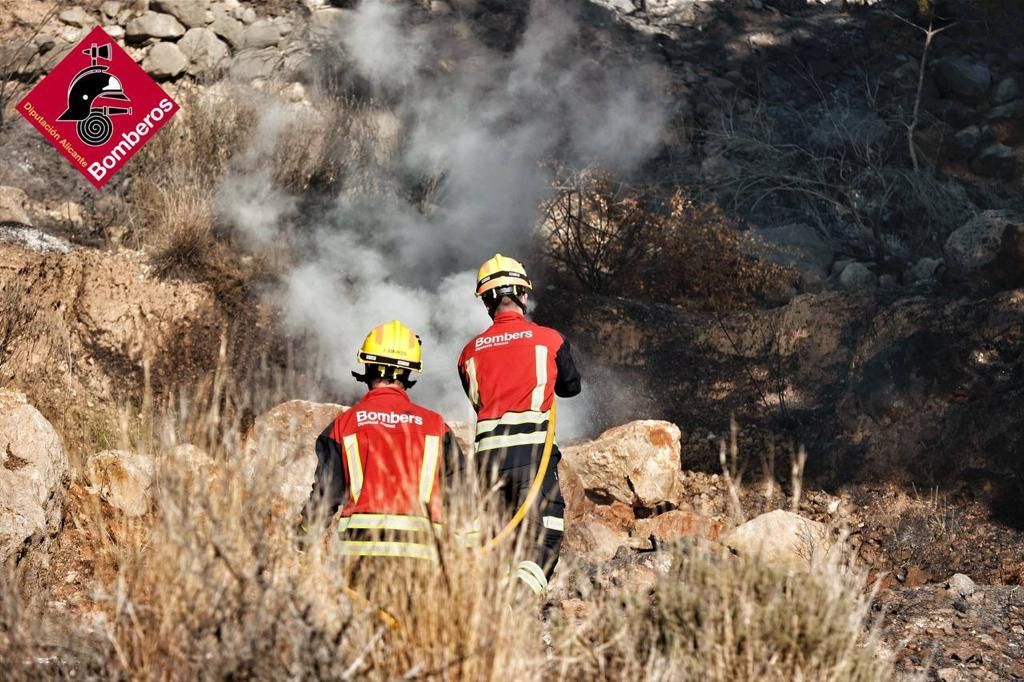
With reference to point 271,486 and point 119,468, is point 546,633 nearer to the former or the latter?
point 271,486

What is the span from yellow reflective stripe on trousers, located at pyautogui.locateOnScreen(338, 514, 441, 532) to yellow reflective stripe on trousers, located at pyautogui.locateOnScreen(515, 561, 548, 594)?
18.3 inches

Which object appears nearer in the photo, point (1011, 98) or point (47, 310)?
point (47, 310)

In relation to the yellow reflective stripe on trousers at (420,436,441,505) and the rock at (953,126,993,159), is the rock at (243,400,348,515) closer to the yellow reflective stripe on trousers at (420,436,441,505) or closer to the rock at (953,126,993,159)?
the yellow reflective stripe on trousers at (420,436,441,505)

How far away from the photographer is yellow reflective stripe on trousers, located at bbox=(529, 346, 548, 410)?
203 inches

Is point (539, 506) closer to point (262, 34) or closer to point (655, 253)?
point (655, 253)

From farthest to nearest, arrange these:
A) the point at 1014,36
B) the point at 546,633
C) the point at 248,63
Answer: the point at 1014,36, the point at 248,63, the point at 546,633

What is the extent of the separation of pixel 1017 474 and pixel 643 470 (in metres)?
2.56

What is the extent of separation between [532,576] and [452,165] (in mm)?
7851

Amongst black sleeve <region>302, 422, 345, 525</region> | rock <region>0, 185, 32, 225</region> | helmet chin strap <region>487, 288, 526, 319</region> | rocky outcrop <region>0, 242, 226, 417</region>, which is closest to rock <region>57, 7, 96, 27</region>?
rock <region>0, 185, 32, 225</region>

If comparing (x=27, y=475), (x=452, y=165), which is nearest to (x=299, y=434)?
(x=27, y=475)

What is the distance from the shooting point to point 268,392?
9.30 meters

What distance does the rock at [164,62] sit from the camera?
11969mm

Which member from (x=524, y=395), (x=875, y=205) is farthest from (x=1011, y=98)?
(x=524, y=395)

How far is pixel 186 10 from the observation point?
491 inches
